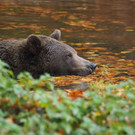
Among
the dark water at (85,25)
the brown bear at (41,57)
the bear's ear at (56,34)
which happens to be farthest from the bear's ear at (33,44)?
the dark water at (85,25)

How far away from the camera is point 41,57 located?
21.0ft

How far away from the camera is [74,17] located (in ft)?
52.5

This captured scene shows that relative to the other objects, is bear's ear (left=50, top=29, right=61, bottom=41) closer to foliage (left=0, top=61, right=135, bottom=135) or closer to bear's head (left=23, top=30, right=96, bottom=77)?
bear's head (left=23, top=30, right=96, bottom=77)

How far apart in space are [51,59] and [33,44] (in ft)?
1.68

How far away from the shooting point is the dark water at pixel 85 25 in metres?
10.1

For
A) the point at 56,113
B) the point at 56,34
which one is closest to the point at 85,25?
the point at 56,34

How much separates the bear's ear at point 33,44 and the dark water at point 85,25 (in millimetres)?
2964

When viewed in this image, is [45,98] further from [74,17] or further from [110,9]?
[110,9]

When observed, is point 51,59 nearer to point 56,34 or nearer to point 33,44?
point 33,44

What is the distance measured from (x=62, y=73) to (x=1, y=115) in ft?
10.6

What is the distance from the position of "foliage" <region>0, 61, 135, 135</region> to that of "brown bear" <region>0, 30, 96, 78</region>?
242 centimetres

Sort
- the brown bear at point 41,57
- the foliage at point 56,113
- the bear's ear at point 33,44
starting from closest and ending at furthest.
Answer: the foliage at point 56,113, the bear's ear at point 33,44, the brown bear at point 41,57

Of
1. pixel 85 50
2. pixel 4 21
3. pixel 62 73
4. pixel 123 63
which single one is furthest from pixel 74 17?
pixel 62 73

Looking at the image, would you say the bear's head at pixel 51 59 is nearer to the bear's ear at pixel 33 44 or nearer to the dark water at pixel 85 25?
the bear's ear at pixel 33 44
